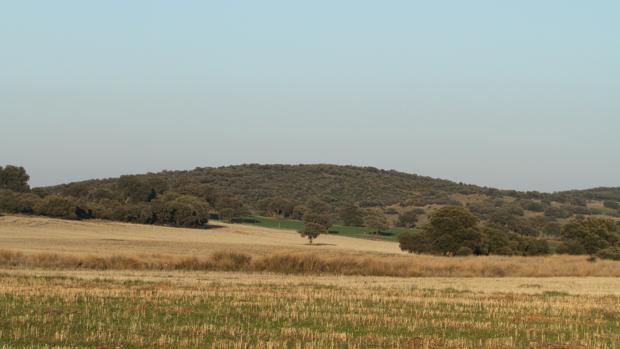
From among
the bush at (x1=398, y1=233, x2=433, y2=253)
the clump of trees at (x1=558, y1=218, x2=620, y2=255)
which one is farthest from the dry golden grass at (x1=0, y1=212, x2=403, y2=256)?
the clump of trees at (x1=558, y1=218, x2=620, y2=255)

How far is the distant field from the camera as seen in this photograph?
12825 centimetres

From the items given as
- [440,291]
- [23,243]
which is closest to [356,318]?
[440,291]

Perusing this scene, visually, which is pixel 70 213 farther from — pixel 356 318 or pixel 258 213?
pixel 356 318

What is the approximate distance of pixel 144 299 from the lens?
2348 cm

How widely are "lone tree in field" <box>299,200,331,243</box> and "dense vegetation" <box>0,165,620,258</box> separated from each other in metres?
0.18

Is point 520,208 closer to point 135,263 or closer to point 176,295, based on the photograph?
point 135,263

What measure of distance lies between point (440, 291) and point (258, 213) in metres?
130

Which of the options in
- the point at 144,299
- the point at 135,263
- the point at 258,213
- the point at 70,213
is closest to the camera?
the point at 144,299

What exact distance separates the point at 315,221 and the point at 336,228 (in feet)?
33.5

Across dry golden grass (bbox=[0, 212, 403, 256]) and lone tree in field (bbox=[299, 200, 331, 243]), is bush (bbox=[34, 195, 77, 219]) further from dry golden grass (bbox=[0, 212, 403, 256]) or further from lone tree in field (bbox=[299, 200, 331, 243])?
lone tree in field (bbox=[299, 200, 331, 243])

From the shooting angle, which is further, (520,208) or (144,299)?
(520,208)

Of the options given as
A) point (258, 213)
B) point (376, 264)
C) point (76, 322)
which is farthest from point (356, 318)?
point (258, 213)

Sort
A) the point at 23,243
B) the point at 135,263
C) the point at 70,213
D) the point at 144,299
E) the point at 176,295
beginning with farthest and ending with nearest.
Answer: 1. the point at 70,213
2. the point at 23,243
3. the point at 135,263
4. the point at 176,295
5. the point at 144,299

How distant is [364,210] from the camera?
148875mm
